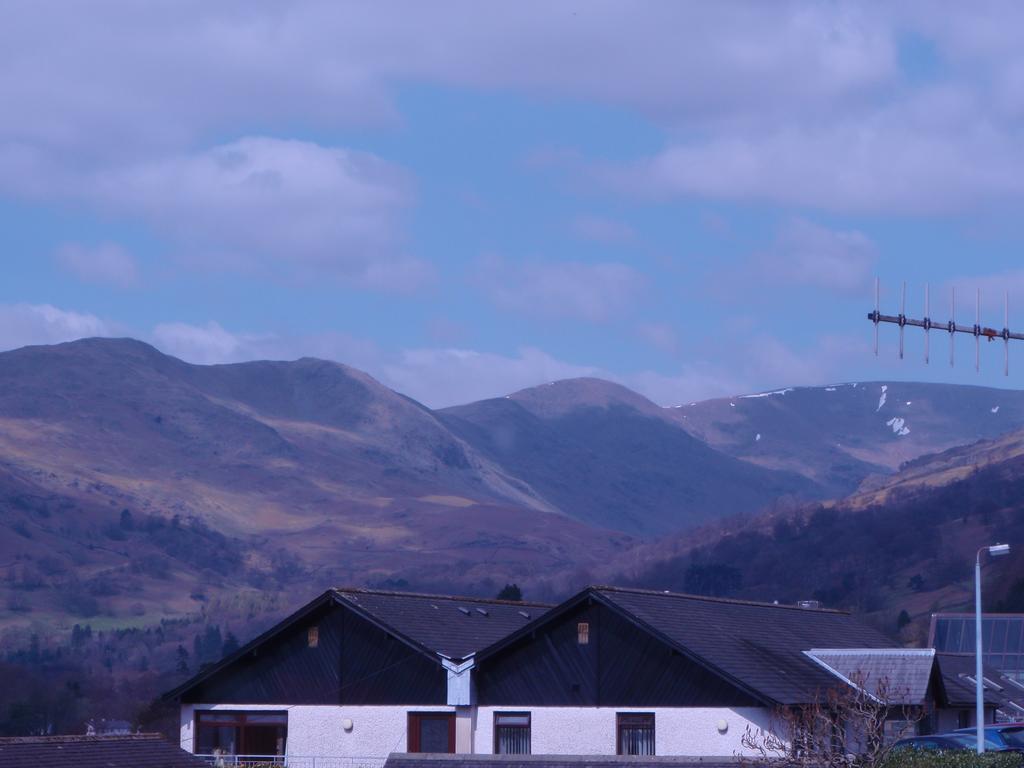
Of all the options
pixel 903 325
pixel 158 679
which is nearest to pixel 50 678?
pixel 158 679

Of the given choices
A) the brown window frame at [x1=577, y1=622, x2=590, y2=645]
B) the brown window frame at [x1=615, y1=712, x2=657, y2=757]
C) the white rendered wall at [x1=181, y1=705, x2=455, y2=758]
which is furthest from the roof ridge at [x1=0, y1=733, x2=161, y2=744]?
the brown window frame at [x1=615, y1=712, x2=657, y2=757]

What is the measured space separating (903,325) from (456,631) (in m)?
18.4

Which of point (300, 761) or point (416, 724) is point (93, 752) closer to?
point (300, 761)

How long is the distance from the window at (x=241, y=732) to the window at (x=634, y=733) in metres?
A: 9.62

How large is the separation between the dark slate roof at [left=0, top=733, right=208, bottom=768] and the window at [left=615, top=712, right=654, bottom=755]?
10.6 m

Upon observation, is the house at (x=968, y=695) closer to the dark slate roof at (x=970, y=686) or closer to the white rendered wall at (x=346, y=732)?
the dark slate roof at (x=970, y=686)

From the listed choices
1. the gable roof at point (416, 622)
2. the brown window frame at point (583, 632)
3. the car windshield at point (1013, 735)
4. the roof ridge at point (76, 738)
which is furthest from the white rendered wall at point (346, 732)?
the car windshield at point (1013, 735)

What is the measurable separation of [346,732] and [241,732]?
3144 millimetres

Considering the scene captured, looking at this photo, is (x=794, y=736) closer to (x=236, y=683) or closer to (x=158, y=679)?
(x=236, y=683)

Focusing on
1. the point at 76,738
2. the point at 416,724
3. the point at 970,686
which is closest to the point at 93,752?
the point at 76,738

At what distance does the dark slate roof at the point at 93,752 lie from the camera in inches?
1292

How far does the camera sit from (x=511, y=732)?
4253 centimetres

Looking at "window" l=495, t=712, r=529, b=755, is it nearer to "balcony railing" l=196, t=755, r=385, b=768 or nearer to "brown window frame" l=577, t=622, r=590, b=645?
"brown window frame" l=577, t=622, r=590, b=645

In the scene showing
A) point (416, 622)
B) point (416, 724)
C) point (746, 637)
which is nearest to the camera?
point (416, 724)
